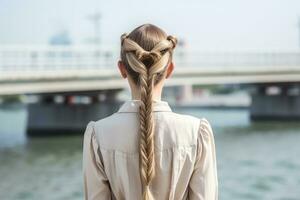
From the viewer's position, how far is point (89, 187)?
174 cm

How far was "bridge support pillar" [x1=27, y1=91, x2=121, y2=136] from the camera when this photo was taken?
3141 centimetres

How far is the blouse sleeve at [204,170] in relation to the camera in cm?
171

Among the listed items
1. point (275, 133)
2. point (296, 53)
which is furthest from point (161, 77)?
point (296, 53)

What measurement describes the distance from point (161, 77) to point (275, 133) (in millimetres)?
28397

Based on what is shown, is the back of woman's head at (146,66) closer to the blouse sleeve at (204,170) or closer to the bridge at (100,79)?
the blouse sleeve at (204,170)

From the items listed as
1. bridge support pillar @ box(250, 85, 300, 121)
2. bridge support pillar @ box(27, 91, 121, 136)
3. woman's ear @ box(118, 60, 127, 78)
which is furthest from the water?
woman's ear @ box(118, 60, 127, 78)

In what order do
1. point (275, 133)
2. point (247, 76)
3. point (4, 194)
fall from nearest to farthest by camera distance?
1. point (4, 194)
2. point (275, 133)
3. point (247, 76)

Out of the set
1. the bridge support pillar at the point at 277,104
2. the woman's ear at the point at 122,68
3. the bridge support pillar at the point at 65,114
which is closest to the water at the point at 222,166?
the bridge support pillar at the point at 65,114

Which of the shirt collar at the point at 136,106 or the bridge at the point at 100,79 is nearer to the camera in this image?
the shirt collar at the point at 136,106

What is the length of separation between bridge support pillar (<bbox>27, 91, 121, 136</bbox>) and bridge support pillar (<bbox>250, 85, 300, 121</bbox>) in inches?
455

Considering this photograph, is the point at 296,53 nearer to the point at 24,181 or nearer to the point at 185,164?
the point at 24,181

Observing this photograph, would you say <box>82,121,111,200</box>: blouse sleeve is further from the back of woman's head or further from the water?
the water

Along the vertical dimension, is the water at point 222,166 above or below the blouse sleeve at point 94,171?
below

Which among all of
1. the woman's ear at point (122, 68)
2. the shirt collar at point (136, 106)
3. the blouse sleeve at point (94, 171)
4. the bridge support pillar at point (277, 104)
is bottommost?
the bridge support pillar at point (277, 104)
